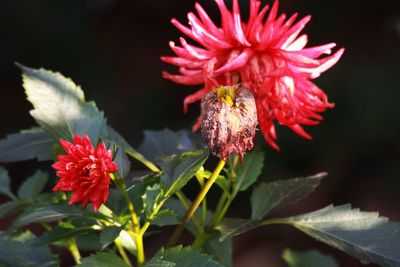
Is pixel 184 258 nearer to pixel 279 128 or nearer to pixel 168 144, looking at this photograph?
pixel 168 144

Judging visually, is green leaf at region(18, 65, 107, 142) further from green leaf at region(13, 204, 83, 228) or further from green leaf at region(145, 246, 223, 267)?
green leaf at region(145, 246, 223, 267)

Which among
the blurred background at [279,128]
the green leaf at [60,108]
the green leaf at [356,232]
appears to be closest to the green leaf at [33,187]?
the green leaf at [60,108]

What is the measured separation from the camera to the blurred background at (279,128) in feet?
10.6

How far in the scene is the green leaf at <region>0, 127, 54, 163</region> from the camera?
121cm

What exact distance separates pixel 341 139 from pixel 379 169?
0.78 ft

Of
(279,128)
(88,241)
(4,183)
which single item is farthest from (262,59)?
(279,128)

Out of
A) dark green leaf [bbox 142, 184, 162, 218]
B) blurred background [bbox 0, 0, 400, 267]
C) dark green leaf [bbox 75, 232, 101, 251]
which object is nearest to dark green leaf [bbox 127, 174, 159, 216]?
dark green leaf [bbox 142, 184, 162, 218]

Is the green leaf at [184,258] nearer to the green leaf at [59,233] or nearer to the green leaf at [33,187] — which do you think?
the green leaf at [59,233]

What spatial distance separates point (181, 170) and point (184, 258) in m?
0.12

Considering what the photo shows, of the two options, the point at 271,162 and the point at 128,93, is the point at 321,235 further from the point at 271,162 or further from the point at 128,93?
the point at 128,93

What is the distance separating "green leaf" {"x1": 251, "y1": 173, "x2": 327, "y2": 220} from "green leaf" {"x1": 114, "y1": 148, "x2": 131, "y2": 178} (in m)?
0.27

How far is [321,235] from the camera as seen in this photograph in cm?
110

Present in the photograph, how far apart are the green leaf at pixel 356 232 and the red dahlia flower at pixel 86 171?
0.33 metres

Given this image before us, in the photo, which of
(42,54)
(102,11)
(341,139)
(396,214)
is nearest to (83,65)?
(42,54)
